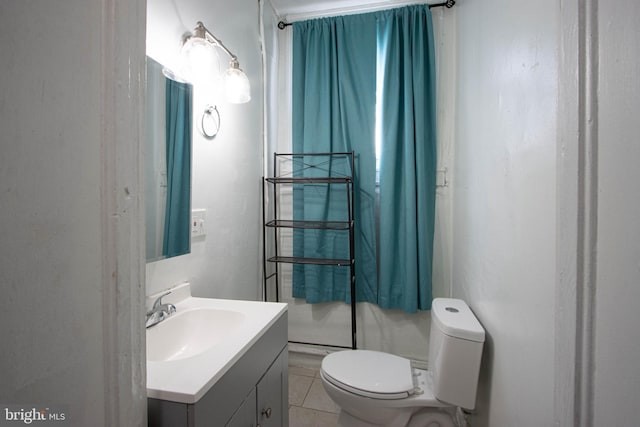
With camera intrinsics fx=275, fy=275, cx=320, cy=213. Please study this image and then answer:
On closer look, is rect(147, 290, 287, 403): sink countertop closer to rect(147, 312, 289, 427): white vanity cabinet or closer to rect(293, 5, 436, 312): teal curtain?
rect(147, 312, 289, 427): white vanity cabinet

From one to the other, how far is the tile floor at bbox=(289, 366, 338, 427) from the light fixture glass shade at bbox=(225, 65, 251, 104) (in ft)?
6.00

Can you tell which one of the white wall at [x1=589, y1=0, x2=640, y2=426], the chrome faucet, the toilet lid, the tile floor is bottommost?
the tile floor

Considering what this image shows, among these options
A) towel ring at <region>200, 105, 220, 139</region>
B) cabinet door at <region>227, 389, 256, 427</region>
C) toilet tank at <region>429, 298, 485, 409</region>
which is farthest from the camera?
towel ring at <region>200, 105, 220, 139</region>

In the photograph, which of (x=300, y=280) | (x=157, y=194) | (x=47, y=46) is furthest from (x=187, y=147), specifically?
(x=300, y=280)

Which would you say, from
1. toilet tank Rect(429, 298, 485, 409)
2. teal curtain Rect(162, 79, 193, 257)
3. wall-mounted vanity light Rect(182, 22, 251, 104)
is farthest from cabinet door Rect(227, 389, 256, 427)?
wall-mounted vanity light Rect(182, 22, 251, 104)

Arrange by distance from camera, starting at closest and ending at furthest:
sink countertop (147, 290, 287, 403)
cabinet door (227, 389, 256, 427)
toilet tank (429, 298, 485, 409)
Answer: sink countertop (147, 290, 287, 403), cabinet door (227, 389, 256, 427), toilet tank (429, 298, 485, 409)

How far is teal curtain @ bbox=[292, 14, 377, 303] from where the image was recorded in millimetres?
1951

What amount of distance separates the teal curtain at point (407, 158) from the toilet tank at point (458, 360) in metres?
0.69

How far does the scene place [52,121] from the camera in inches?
15.3

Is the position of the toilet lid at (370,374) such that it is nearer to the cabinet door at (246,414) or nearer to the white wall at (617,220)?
the cabinet door at (246,414)

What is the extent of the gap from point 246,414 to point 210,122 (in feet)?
4.12

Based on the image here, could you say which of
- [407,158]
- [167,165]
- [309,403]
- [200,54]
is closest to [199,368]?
[167,165]

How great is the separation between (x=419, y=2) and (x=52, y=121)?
224 cm

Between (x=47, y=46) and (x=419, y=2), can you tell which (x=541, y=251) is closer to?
(x=47, y=46)
